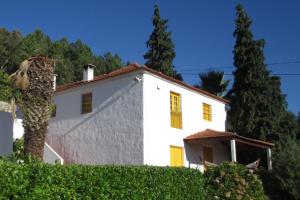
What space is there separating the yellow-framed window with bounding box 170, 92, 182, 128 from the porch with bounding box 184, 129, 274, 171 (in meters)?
1.03

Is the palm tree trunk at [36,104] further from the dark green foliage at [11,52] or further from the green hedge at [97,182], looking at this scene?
the dark green foliage at [11,52]

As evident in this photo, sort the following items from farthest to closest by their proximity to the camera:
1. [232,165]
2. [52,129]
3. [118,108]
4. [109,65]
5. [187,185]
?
[109,65] < [52,129] < [118,108] < [232,165] < [187,185]

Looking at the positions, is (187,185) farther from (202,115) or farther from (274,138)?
(274,138)

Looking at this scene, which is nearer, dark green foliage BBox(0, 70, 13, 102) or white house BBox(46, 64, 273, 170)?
white house BBox(46, 64, 273, 170)

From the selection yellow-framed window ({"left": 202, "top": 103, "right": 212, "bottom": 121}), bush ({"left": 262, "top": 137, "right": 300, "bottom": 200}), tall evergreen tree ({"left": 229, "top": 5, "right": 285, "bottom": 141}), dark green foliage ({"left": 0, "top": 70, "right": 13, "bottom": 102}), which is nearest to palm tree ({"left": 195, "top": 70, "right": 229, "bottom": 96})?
tall evergreen tree ({"left": 229, "top": 5, "right": 285, "bottom": 141})

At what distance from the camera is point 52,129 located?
25.0m

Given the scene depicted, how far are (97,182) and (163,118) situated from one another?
11.0 m

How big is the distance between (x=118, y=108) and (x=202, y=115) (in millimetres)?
5921

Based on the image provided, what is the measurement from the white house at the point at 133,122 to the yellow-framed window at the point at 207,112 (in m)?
0.06

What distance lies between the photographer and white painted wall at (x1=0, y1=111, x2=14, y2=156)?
60.6 ft

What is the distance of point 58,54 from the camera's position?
5350 centimetres

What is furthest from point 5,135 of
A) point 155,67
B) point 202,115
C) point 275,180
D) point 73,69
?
point 73,69

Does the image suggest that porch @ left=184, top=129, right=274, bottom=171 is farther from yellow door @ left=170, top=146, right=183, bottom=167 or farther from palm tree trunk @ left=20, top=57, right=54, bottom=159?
palm tree trunk @ left=20, top=57, right=54, bottom=159

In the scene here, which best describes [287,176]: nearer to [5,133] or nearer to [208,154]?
[208,154]
